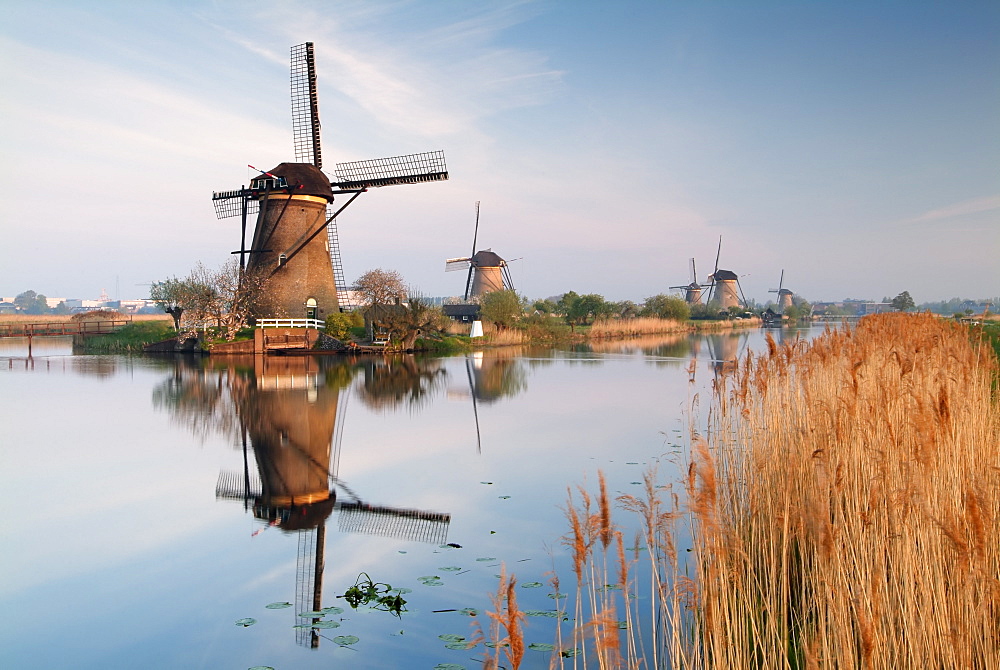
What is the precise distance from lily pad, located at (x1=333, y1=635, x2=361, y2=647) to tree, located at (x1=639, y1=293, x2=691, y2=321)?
49539 millimetres

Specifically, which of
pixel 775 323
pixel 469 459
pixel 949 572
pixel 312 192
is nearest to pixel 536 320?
pixel 312 192

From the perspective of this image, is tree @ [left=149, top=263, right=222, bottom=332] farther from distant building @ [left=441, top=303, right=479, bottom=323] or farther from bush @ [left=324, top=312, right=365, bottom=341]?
distant building @ [left=441, top=303, right=479, bottom=323]

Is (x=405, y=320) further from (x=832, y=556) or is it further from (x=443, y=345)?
(x=832, y=556)

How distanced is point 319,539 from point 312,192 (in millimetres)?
23063

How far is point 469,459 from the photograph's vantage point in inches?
367

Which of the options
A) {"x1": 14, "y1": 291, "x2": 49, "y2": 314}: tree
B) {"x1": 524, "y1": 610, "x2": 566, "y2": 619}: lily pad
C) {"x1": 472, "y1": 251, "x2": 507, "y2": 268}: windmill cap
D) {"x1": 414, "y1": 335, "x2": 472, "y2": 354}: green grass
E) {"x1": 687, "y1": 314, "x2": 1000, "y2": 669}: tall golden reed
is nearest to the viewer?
{"x1": 687, "y1": 314, "x2": 1000, "y2": 669}: tall golden reed

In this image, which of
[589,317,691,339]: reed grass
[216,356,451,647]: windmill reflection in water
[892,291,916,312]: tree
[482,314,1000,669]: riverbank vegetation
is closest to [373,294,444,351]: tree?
[216,356,451,647]: windmill reflection in water

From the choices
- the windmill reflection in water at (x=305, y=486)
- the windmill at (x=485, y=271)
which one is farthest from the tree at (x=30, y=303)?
the windmill reflection in water at (x=305, y=486)

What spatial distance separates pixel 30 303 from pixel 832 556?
151997 millimetres

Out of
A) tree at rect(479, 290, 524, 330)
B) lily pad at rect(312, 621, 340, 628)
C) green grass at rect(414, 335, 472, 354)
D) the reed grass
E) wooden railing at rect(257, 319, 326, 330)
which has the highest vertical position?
tree at rect(479, 290, 524, 330)

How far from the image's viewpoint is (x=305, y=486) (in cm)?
786

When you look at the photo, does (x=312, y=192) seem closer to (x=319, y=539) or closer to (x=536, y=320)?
(x=536, y=320)

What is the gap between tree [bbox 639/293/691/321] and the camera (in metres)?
52.1

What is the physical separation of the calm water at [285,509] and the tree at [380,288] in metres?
14.2
